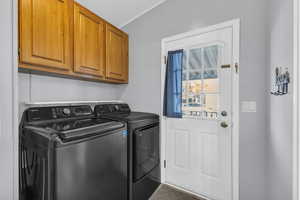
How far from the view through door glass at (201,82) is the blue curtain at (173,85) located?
61 millimetres

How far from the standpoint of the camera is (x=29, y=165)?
1.12m

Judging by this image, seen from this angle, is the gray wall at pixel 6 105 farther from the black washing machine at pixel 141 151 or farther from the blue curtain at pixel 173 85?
the blue curtain at pixel 173 85

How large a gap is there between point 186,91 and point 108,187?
1464mm

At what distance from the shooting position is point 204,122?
1910mm

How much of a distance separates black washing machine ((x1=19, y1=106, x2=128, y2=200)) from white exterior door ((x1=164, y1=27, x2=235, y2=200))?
2.86 ft

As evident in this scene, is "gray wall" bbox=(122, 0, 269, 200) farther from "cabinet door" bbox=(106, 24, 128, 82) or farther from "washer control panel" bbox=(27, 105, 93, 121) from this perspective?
"washer control panel" bbox=(27, 105, 93, 121)

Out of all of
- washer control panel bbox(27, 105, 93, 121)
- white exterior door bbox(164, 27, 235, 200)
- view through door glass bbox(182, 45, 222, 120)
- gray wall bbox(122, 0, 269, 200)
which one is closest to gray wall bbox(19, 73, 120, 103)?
washer control panel bbox(27, 105, 93, 121)

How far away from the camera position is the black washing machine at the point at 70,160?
3.26ft

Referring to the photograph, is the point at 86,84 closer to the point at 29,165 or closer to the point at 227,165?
the point at 29,165

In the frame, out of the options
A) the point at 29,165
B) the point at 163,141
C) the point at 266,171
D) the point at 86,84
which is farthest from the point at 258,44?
the point at 29,165

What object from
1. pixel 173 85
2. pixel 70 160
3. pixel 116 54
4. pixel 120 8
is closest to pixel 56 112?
pixel 70 160

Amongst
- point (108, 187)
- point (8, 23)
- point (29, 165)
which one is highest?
point (8, 23)

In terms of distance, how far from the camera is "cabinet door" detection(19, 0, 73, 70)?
1262mm

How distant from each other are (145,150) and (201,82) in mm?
1139
